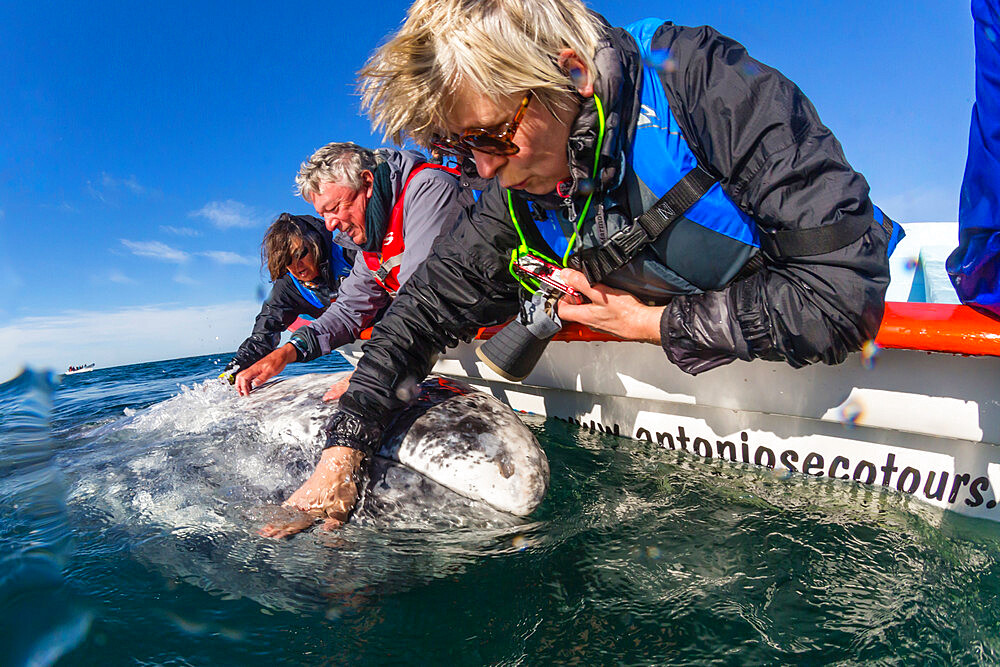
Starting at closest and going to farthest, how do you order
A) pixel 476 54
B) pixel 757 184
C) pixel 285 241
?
pixel 476 54, pixel 757 184, pixel 285 241

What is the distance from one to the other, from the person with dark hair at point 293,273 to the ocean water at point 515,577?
287 cm

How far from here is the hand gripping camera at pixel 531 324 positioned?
264 centimetres

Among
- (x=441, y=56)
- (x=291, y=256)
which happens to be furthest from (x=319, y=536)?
(x=291, y=256)

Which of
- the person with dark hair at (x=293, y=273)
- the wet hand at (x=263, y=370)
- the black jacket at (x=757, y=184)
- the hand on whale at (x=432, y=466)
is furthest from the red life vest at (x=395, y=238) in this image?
the black jacket at (x=757, y=184)

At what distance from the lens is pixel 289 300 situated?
6320mm

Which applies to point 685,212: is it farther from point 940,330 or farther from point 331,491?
point 331,491

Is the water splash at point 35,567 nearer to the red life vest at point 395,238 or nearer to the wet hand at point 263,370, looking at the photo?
the wet hand at point 263,370

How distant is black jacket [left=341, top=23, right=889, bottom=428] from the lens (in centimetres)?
175

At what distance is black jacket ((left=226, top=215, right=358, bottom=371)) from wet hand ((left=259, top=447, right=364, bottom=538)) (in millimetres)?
3375

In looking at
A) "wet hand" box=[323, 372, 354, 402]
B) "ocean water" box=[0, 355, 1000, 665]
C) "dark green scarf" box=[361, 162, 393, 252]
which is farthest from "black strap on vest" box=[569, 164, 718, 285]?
"dark green scarf" box=[361, 162, 393, 252]

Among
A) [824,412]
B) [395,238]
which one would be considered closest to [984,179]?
[824,412]

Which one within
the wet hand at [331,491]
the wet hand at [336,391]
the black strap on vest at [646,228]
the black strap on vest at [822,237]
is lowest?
the wet hand at [331,491]

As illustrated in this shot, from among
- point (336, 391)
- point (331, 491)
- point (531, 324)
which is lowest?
point (331, 491)

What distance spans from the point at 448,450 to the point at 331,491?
0.56 m
